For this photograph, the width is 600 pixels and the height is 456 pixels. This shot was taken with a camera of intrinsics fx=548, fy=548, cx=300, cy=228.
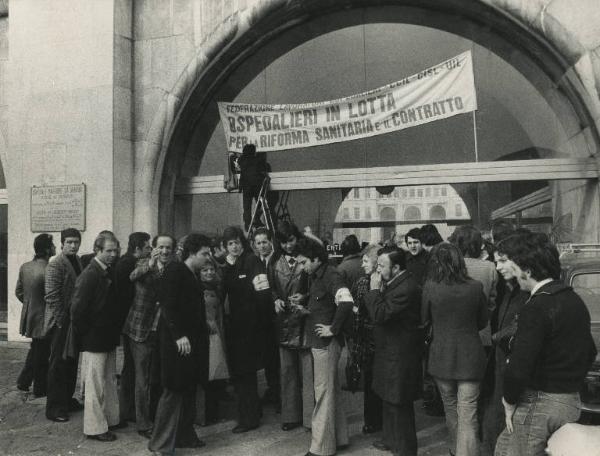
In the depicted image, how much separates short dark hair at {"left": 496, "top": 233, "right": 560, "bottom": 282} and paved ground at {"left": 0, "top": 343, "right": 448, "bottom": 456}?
229 cm

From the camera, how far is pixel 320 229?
8.76 m

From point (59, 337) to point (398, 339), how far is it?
336 cm

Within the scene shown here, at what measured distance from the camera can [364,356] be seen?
476 cm

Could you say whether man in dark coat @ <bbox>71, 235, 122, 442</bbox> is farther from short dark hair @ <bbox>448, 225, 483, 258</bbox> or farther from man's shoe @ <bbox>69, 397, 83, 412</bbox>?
short dark hair @ <bbox>448, 225, 483, 258</bbox>

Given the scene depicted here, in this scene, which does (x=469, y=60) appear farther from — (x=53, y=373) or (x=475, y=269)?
(x=53, y=373)

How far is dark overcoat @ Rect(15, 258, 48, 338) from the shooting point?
598 centimetres

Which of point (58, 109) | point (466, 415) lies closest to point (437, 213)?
point (466, 415)

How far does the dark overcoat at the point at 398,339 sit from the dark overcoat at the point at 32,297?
12.5 feet

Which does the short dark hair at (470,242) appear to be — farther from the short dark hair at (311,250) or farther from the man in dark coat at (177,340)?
the man in dark coat at (177,340)

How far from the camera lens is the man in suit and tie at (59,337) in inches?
208

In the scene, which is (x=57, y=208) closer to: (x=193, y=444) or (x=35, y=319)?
(x=35, y=319)

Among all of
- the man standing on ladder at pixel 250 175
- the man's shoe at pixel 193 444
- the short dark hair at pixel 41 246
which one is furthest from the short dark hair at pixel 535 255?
the man standing on ladder at pixel 250 175

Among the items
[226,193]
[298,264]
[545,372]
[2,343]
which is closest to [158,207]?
[226,193]

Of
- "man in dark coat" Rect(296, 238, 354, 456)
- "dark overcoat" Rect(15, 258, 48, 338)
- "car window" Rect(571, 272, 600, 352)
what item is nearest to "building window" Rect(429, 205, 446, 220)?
"car window" Rect(571, 272, 600, 352)
